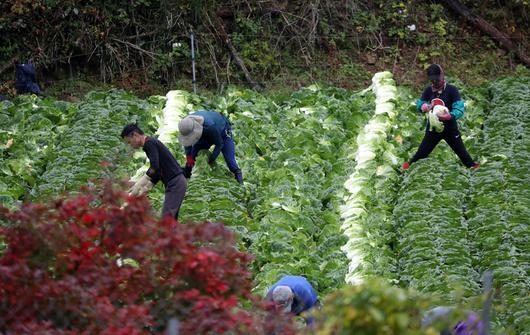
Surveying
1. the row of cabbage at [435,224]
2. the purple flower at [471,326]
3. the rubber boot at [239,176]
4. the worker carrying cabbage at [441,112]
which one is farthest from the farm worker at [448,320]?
the rubber boot at [239,176]

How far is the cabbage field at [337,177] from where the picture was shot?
1030 centimetres

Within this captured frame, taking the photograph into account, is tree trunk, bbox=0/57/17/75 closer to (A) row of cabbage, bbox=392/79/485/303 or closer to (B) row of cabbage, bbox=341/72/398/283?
(B) row of cabbage, bbox=341/72/398/283

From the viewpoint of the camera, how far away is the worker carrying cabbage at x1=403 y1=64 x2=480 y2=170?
12.2 m

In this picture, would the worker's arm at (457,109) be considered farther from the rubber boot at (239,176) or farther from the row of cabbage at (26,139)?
the row of cabbage at (26,139)

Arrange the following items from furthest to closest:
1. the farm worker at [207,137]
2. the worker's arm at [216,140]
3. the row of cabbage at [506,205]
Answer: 1. the worker's arm at [216,140]
2. the farm worker at [207,137]
3. the row of cabbage at [506,205]

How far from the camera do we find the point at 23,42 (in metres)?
18.5

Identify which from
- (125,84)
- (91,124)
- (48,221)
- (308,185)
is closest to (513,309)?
(308,185)

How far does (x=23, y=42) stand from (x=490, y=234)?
10454 millimetres

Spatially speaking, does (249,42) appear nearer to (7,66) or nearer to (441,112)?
(7,66)

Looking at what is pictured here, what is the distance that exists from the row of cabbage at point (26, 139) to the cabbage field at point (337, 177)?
0.02 m

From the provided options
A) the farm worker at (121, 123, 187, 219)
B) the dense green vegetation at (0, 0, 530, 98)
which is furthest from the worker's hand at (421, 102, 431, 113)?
the dense green vegetation at (0, 0, 530, 98)

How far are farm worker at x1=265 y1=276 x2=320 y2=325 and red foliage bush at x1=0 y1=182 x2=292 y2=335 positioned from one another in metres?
2.15

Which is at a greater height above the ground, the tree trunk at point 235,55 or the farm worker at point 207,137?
the farm worker at point 207,137

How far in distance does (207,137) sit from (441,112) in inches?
107
